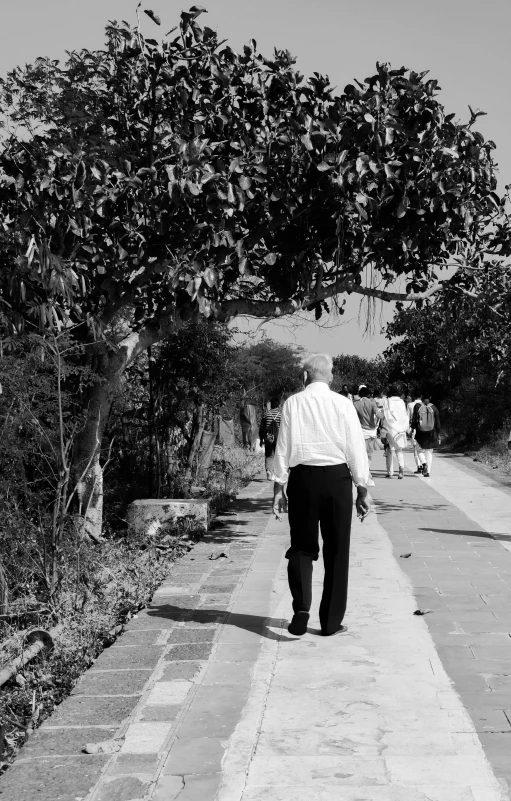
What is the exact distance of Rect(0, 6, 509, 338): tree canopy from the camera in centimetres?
980

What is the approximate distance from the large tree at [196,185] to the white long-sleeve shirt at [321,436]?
3.37 meters

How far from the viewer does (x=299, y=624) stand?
6.57 meters

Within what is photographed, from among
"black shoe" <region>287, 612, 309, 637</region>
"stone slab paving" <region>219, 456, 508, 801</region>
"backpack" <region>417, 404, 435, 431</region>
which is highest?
"backpack" <region>417, 404, 435, 431</region>

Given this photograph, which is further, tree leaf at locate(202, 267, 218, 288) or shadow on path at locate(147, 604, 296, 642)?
tree leaf at locate(202, 267, 218, 288)

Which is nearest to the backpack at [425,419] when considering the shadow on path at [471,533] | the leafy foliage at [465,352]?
the leafy foliage at [465,352]

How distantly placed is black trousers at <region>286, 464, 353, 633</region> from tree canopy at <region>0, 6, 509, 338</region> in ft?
12.1

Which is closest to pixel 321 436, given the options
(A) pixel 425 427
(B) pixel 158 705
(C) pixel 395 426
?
(B) pixel 158 705

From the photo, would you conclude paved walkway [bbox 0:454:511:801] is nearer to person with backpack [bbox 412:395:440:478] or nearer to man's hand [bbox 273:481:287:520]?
man's hand [bbox 273:481:287:520]

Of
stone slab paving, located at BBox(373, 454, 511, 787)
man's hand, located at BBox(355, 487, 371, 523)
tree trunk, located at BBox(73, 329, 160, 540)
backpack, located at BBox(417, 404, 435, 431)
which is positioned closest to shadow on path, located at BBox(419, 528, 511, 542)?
stone slab paving, located at BBox(373, 454, 511, 787)

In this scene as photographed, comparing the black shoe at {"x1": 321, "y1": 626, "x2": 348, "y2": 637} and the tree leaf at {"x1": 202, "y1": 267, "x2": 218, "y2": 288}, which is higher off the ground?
the tree leaf at {"x1": 202, "y1": 267, "x2": 218, "y2": 288}

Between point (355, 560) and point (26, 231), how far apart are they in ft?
14.6

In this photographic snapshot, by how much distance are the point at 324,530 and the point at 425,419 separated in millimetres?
12267

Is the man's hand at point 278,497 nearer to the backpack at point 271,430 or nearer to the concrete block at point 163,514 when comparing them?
the concrete block at point 163,514

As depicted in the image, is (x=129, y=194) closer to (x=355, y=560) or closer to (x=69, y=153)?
(x=69, y=153)
